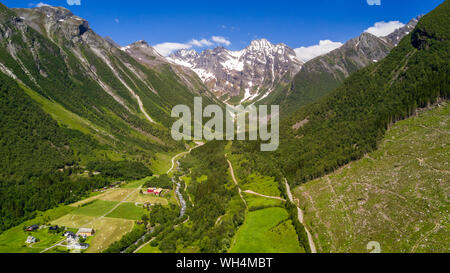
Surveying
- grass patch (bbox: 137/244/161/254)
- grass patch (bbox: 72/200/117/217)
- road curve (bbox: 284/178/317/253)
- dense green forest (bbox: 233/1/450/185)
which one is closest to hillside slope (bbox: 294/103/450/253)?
road curve (bbox: 284/178/317/253)

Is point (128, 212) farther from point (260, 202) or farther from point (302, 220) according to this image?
point (302, 220)

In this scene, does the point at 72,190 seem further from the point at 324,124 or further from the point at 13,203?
the point at 324,124

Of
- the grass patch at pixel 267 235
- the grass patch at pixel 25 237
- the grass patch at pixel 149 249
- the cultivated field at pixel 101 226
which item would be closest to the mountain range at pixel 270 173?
the grass patch at pixel 267 235

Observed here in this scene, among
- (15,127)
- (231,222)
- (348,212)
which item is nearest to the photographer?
(348,212)

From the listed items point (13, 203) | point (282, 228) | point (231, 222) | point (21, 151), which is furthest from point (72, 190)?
point (282, 228)

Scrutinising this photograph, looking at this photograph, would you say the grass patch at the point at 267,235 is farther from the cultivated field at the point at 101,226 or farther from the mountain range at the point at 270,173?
the cultivated field at the point at 101,226

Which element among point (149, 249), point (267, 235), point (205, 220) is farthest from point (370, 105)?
point (149, 249)
